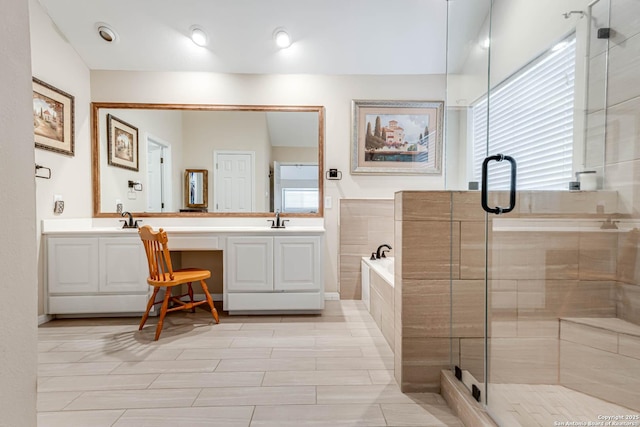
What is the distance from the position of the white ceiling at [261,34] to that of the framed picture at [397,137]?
355 mm

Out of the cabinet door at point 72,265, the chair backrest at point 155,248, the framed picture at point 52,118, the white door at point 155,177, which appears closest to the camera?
the chair backrest at point 155,248

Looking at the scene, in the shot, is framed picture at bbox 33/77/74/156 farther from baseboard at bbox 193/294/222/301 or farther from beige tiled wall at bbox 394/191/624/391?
beige tiled wall at bbox 394/191/624/391

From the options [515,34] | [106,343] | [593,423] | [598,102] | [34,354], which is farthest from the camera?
[106,343]

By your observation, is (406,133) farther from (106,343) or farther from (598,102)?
(106,343)

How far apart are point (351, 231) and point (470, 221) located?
69.2 inches

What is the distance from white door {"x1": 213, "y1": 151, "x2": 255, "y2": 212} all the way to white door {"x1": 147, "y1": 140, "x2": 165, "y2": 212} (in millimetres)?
552

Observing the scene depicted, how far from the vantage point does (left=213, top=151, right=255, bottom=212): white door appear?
3162mm

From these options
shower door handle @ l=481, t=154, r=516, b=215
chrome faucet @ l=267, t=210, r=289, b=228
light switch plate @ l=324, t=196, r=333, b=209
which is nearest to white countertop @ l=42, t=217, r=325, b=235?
chrome faucet @ l=267, t=210, r=289, b=228

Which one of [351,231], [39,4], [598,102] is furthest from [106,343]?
[598,102]

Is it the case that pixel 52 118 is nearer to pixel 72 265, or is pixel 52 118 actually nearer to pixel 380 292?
pixel 72 265

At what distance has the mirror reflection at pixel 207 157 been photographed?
314 cm

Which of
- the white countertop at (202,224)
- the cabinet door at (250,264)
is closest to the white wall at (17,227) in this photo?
the cabinet door at (250,264)

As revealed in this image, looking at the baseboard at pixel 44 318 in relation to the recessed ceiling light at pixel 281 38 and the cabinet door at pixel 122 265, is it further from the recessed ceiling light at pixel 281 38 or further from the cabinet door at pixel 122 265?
the recessed ceiling light at pixel 281 38

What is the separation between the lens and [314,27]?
2.74 m
